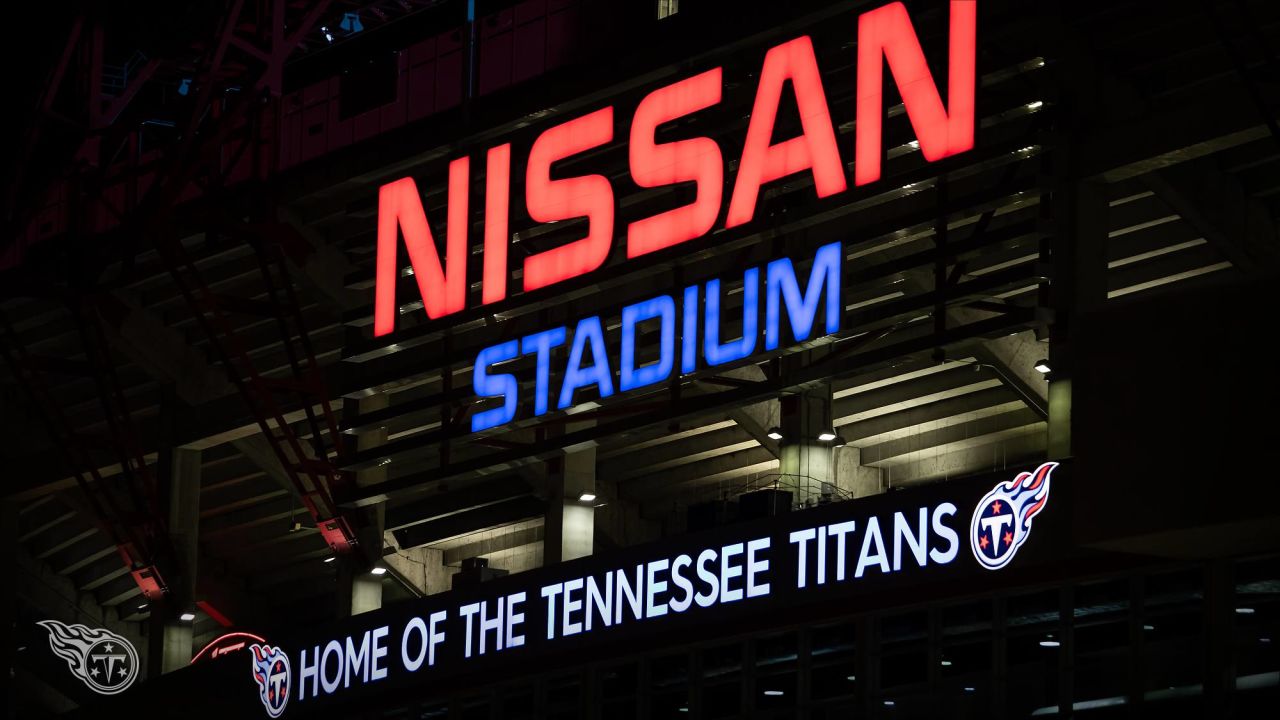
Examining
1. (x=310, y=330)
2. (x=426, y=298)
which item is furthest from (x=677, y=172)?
(x=310, y=330)

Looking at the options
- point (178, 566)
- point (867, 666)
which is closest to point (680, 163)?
→ point (867, 666)

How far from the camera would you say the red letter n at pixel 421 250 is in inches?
1837

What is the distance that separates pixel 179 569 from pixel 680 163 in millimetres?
18821

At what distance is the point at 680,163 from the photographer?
43125 mm

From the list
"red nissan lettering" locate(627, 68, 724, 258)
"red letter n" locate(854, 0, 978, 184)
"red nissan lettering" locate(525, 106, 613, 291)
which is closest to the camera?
"red letter n" locate(854, 0, 978, 184)

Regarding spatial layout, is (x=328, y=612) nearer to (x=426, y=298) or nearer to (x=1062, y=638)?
(x=426, y=298)

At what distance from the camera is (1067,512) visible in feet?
116

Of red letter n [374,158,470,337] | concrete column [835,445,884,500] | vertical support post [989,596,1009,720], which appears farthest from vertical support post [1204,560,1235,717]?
concrete column [835,445,884,500]

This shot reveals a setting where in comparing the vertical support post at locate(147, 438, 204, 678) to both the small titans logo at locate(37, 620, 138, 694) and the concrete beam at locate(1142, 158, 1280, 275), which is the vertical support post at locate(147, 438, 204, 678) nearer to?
the small titans logo at locate(37, 620, 138, 694)

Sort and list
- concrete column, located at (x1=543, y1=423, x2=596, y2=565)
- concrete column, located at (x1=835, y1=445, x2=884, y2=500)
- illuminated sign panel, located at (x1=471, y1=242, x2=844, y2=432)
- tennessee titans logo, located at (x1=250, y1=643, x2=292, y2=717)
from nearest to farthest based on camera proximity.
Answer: illuminated sign panel, located at (x1=471, y1=242, x2=844, y2=432) → concrete column, located at (x1=543, y1=423, x2=596, y2=565) → tennessee titans logo, located at (x1=250, y1=643, x2=292, y2=717) → concrete column, located at (x1=835, y1=445, x2=884, y2=500)

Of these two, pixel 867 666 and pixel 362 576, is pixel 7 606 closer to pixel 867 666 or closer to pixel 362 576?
pixel 362 576

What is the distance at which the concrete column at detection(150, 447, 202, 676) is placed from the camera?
180 ft

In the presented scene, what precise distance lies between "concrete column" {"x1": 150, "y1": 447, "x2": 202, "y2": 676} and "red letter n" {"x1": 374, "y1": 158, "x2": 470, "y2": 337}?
10154mm

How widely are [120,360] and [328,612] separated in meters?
12.1
